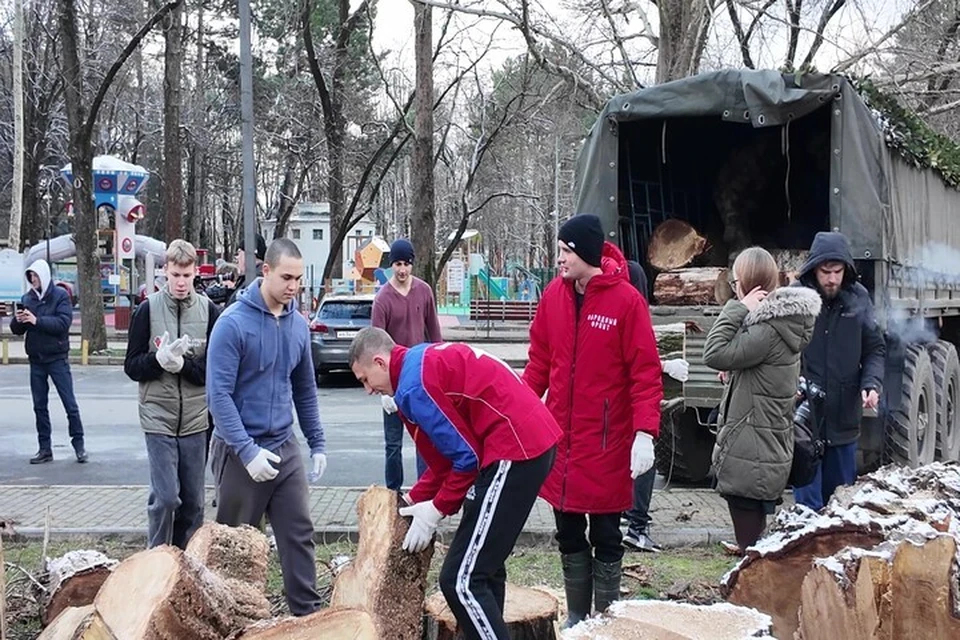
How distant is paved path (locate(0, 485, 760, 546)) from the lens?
6211 millimetres

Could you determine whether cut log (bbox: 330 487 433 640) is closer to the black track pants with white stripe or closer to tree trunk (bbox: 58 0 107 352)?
the black track pants with white stripe

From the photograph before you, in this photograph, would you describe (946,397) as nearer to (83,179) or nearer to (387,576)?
(387,576)

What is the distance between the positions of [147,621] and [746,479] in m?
2.91

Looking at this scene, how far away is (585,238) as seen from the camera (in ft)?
13.9

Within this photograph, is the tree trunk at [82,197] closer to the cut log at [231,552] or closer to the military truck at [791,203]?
the military truck at [791,203]

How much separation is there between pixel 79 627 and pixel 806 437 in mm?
3763

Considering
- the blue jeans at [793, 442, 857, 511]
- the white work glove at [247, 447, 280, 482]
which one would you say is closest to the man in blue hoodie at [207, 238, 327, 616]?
the white work glove at [247, 447, 280, 482]

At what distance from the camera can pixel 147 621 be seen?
3098 millimetres

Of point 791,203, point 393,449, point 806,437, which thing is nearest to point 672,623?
point 806,437

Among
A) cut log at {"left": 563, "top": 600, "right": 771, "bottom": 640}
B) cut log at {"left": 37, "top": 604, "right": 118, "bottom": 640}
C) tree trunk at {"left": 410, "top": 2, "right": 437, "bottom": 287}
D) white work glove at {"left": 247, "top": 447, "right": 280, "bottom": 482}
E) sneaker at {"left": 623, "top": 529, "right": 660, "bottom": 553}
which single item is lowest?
sneaker at {"left": 623, "top": 529, "right": 660, "bottom": 553}

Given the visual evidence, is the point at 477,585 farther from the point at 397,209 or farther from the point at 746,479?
the point at 397,209

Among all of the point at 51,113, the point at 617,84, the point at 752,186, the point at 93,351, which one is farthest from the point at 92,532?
the point at 51,113

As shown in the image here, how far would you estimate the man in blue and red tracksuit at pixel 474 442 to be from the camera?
Result: 11.2ft

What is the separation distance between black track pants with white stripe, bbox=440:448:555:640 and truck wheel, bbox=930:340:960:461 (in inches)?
227
